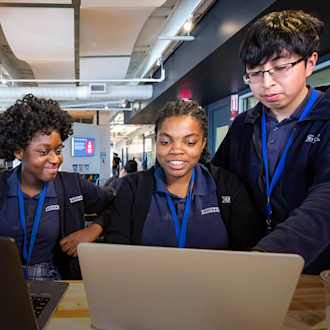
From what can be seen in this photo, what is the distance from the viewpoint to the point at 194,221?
1.46 meters

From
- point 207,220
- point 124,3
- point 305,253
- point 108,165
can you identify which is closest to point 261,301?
point 305,253

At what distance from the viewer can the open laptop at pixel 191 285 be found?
667 millimetres

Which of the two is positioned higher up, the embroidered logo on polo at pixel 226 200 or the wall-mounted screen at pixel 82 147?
the wall-mounted screen at pixel 82 147

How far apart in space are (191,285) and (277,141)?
983mm

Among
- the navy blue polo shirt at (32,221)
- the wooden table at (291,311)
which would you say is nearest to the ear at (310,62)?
the wooden table at (291,311)

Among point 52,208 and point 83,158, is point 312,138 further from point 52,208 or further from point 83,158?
point 83,158

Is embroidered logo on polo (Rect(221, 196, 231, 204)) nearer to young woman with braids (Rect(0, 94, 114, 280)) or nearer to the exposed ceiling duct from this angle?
young woman with braids (Rect(0, 94, 114, 280))

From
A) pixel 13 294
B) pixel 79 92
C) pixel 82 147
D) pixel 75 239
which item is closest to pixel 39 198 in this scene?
pixel 75 239

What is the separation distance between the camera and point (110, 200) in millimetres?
1936

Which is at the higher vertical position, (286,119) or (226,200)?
(286,119)

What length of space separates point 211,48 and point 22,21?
225 centimetres

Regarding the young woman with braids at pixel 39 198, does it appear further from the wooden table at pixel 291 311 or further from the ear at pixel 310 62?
the ear at pixel 310 62

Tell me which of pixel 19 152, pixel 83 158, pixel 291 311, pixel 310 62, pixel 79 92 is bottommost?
pixel 291 311

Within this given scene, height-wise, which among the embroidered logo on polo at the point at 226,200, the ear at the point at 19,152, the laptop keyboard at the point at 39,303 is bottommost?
the laptop keyboard at the point at 39,303
